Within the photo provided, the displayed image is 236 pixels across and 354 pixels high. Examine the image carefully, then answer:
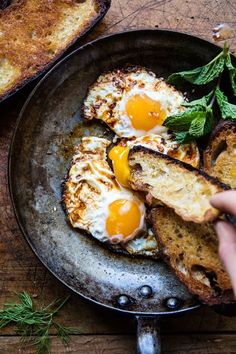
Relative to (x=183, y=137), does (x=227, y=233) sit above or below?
above

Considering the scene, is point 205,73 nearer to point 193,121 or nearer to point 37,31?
point 193,121

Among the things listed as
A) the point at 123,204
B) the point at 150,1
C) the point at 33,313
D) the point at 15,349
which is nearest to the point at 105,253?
the point at 123,204

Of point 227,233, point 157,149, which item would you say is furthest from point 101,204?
point 227,233

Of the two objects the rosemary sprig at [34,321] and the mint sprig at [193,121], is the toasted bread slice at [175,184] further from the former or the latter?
the rosemary sprig at [34,321]

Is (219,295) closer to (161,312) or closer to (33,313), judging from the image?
(161,312)

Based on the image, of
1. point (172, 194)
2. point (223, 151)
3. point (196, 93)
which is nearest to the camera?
point (172, 194)

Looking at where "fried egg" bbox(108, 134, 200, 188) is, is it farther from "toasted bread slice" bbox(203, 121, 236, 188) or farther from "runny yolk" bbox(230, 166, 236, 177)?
A: "runny yolk" bbox(230, 166, 236, 177)

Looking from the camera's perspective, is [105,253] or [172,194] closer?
[172,194]
